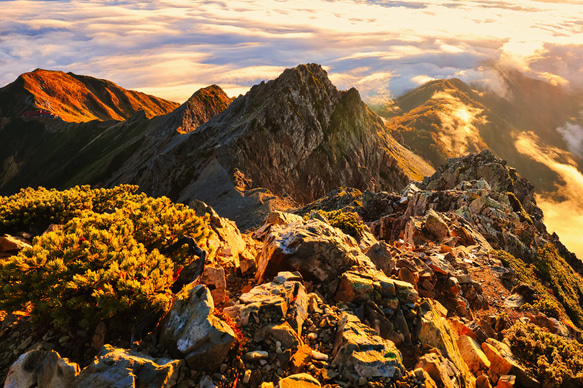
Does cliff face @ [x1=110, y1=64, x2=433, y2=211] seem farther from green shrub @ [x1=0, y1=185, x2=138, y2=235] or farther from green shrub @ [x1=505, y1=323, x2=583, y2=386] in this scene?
green shrub @ [x1=505, y1=323, x2=583, y2=386]

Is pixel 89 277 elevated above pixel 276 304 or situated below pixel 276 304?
above

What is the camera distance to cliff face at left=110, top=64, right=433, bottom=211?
8969 cm

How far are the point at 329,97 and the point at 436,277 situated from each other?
118 m

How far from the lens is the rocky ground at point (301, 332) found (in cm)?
793

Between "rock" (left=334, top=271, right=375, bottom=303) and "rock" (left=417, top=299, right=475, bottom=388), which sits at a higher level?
"rock" (left=334, top=271, right=375, bottom=303)

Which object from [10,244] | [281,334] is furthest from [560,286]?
[10,244]

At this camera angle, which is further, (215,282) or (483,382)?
(215,282)

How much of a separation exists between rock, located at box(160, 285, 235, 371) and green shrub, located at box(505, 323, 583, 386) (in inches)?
512

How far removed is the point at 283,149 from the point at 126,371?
9788cm

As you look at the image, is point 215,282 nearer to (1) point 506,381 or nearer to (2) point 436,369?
(2) point 436,369

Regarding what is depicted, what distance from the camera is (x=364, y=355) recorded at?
28.9ft

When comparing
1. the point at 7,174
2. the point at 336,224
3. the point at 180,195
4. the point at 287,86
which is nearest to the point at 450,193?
the point at 336,224

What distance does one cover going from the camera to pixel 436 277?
61.0 feet

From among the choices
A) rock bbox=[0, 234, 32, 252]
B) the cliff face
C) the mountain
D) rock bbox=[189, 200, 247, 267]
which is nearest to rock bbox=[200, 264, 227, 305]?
rock bbox=[189, 200, 247, 267]
